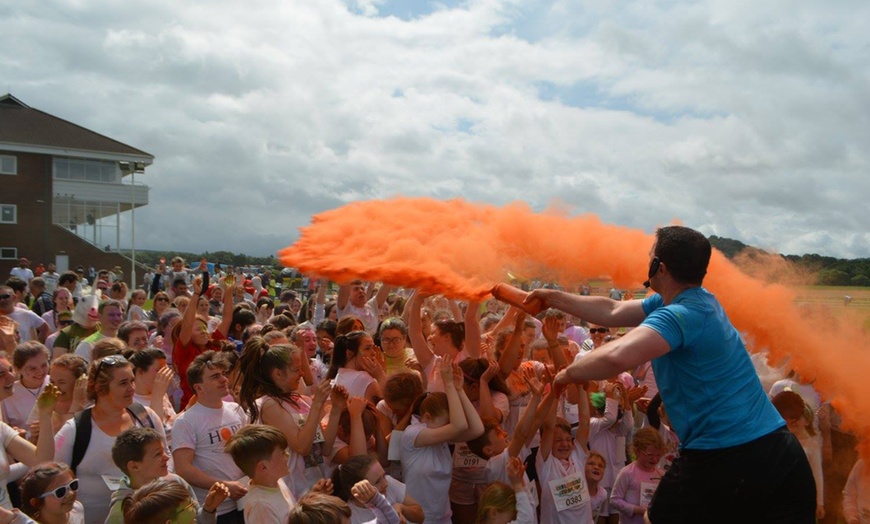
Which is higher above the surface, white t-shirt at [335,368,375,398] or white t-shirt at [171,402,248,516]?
white t-shirt at [335,368,375,398]

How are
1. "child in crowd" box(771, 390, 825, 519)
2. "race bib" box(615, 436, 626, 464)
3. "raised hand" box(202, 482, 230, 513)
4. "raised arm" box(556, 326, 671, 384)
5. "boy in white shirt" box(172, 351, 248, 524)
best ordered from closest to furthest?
"raised arm" box(556, 326, 671, 384) → "raised hand" box(202, 482, 230, 513) → "boy in white shirt" box(172, 351, 248, 524) → "child in crowd" box(771, 390, 825, 519) → "race bib" box(615, 436, 626, 464)

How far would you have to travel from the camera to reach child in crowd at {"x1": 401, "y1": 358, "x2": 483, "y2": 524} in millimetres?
5113

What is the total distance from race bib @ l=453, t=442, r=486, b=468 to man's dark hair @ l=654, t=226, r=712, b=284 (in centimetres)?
260

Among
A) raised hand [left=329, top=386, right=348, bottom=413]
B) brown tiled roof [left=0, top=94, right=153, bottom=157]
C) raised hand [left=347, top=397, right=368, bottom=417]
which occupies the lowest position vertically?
raised hand [left=347, top=397, right=368, bottom=417]

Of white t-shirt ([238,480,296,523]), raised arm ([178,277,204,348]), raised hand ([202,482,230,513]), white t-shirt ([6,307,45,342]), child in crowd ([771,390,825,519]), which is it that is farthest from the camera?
white t-shirt ([6,307,45,342])

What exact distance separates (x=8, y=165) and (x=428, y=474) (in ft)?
152

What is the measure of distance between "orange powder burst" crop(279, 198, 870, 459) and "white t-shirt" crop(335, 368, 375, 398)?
138 centimetres

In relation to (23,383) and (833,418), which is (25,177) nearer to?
(23,383)

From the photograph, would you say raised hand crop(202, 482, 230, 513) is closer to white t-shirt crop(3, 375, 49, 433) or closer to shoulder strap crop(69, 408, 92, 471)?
shoulder strap crop(69, 408, 92, 471)

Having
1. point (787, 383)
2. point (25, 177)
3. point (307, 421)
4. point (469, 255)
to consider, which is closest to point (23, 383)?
point (307, 421)

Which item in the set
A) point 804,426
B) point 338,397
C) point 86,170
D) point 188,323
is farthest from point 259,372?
point 86,170

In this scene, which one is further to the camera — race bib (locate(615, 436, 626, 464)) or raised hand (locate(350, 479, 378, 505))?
race bib (locate(615, 436, 626, 464))

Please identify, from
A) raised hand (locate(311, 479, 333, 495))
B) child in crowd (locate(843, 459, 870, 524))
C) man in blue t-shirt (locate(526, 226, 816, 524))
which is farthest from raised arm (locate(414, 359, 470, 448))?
child in crowd (locate(843, 459, 870, 524))

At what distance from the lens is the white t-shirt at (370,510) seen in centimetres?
459
